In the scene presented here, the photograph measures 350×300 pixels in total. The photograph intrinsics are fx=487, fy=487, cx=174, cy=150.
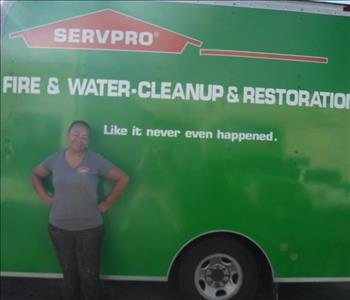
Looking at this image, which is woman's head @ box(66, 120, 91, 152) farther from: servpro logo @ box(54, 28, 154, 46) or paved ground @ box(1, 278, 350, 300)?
paved ground @ box(1, 278, 350, 300)

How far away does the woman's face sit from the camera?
4203 millimetres

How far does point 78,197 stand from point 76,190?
7 centimetres

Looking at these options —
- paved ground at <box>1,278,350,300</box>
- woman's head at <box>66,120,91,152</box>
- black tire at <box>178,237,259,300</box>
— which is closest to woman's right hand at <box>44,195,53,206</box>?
woman's head at <box>66,120,91,152</box>

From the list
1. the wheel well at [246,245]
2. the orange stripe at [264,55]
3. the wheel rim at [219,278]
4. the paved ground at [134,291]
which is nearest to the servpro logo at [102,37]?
the orange stripe at [264,55]

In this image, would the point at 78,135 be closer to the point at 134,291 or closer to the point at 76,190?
the point at 76,190

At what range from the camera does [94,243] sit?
14.1ft

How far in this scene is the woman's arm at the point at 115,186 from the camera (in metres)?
4.28

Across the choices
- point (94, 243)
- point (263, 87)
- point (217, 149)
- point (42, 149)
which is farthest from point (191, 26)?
point (94, 243)

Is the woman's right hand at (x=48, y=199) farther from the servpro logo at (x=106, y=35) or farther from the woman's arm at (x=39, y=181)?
the servpro logo at (x=106, y=35)

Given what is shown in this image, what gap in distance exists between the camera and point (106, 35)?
4316 mm

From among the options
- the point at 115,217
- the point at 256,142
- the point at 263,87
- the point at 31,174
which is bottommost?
the point at 115,217

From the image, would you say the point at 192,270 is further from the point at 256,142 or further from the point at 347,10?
the point at 347,10

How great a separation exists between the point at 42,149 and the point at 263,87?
2.05m

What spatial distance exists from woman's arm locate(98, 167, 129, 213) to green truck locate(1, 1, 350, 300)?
73 mm
